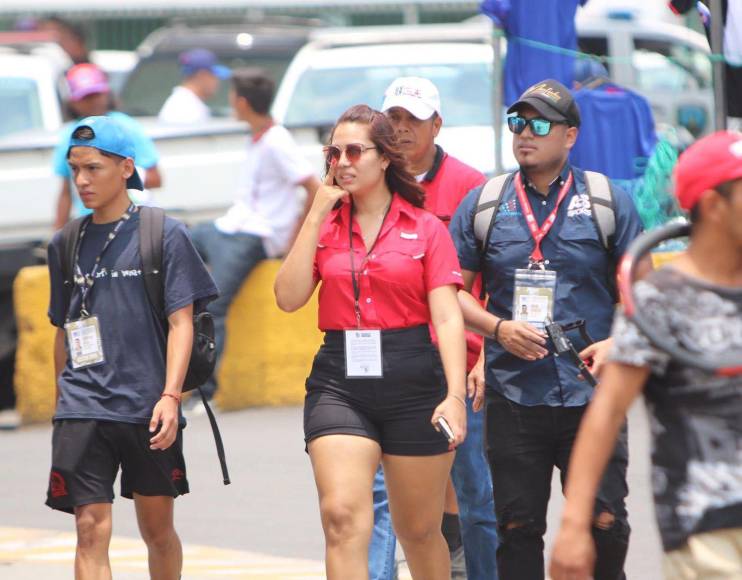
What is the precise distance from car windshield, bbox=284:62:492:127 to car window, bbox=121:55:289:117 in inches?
117

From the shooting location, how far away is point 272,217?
456 inches

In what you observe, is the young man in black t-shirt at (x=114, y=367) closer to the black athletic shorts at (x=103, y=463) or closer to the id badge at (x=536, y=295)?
the black athletic shorts at (x=103, y=463)

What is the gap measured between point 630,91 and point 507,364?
4.67 m

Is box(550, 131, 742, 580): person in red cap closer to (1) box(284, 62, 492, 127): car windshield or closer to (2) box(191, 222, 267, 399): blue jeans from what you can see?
(2) box(191, 222, 267, 399): blue jeans

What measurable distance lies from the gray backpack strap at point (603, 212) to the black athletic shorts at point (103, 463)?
67.4 inches

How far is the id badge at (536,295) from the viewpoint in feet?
19.5

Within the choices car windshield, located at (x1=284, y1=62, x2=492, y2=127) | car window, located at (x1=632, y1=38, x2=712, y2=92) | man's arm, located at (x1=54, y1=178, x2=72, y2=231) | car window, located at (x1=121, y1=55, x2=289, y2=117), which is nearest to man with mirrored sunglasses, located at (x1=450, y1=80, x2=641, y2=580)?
man's arm, located at (x1=54, y1=178, x2=72, y2=231)

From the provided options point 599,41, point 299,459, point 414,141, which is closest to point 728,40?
point 414,141

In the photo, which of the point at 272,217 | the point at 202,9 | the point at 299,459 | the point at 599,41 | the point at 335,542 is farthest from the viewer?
the point at 202,9

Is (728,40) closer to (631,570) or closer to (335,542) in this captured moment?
(631,570)

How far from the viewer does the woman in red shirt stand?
5797 millimetres

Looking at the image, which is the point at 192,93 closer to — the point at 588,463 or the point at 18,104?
the point at 18,104

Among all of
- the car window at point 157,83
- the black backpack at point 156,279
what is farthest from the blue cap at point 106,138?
the car window at point 157,83

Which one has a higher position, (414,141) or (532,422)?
(414,141)
